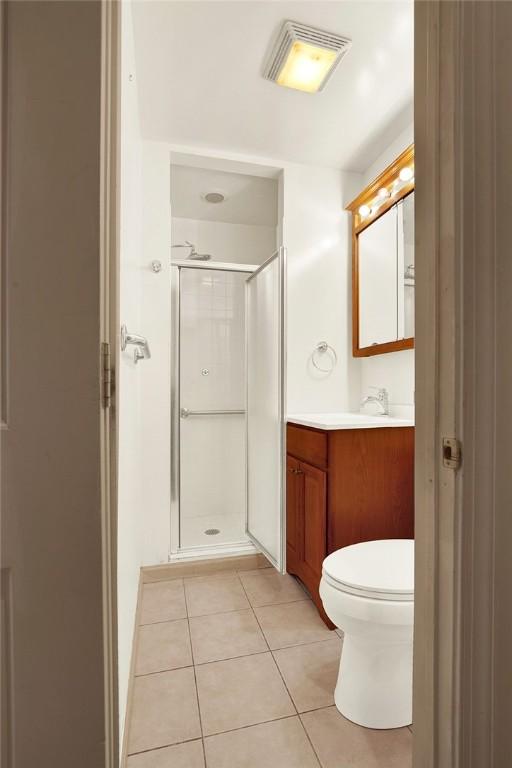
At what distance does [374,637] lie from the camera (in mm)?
1181

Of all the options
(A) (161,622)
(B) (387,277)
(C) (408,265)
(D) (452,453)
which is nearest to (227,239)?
(B) (387,277)

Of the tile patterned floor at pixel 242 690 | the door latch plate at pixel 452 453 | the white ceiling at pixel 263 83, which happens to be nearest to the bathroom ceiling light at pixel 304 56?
the white ceiling at pixel 263 83

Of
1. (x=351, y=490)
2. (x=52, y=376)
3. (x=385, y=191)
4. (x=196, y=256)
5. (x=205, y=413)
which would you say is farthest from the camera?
(x=205, y=413)

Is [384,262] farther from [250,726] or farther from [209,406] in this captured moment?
[250,726]

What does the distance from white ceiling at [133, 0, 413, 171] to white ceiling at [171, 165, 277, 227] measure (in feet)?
0.75

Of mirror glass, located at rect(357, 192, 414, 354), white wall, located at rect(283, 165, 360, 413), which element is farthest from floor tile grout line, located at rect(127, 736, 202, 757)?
mirror glass, located at rect(357, 192, 414, 354)

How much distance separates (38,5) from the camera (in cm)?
51

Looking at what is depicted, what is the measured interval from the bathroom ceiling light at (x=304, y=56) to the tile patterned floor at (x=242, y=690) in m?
2.43

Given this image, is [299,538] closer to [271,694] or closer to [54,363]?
[271,694]

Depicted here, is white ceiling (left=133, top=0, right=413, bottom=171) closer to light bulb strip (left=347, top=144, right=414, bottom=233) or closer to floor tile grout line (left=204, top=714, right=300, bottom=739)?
light bulb strip (left=347, top=144, right=414, bottom=233)

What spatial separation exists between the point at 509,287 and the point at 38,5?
0.76m

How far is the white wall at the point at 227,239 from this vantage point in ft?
10.2

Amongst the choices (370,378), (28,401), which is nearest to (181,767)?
→ (28,401)

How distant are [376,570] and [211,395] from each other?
7.03ft
